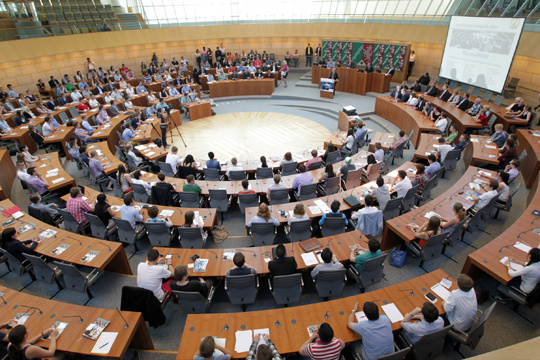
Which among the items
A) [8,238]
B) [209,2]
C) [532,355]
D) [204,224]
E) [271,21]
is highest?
[209,2]

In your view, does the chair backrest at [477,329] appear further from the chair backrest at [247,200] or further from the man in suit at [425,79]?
the man in suit at [425,79]

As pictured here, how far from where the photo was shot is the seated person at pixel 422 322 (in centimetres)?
407

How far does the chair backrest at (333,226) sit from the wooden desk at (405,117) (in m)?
7.80

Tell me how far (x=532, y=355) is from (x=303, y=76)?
84.7 feet

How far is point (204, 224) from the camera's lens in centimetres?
721

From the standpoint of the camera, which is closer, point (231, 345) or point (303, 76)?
point (231, 345)

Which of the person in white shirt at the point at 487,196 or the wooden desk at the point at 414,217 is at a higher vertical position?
the person in white shirt at the point at 487,196

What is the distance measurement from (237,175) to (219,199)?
4.49 feet

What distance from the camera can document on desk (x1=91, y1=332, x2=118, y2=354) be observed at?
4.24 m

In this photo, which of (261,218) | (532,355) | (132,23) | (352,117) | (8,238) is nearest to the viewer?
(532,355)

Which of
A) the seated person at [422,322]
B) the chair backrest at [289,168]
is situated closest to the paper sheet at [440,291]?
the seated person at [422,322]

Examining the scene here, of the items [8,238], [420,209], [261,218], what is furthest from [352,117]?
[8,238]

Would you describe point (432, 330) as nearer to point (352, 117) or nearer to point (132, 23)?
point (352, 117)

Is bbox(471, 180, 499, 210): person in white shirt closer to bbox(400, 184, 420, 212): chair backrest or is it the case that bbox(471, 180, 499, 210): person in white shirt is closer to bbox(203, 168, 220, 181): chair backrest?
bbox(400, 184, 420, 212): chair backrest
